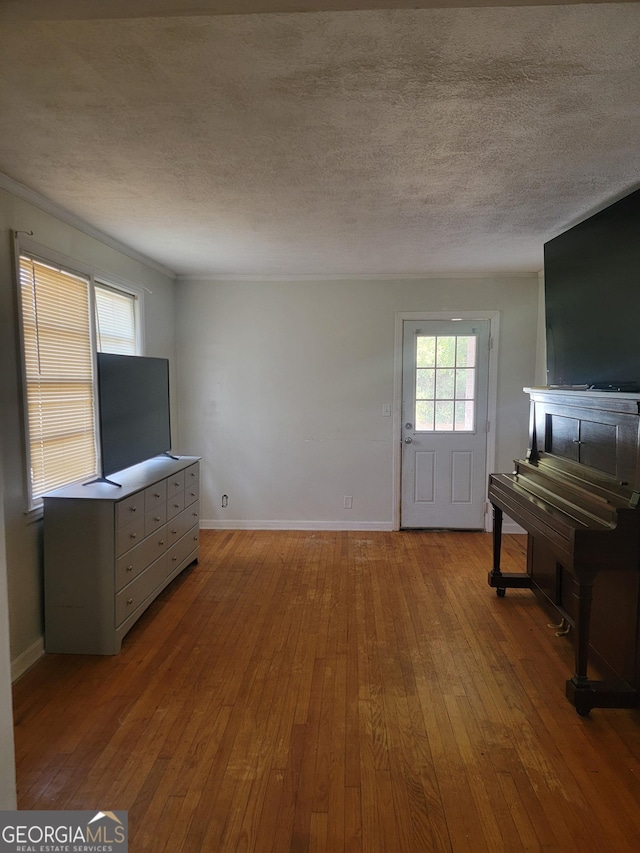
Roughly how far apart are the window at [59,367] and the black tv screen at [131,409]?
0.79ft

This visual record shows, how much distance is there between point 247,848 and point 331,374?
3742 mm

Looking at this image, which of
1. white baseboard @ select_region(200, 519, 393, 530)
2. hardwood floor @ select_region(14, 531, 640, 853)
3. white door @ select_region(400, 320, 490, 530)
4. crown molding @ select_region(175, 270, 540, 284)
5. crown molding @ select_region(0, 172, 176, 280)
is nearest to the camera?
hardwood floor @ select_region(14, 531, 640, 853)

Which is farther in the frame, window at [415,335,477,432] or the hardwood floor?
window at [415,335,477,432]

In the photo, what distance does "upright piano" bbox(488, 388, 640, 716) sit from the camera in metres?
2.17

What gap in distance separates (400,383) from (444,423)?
588mm

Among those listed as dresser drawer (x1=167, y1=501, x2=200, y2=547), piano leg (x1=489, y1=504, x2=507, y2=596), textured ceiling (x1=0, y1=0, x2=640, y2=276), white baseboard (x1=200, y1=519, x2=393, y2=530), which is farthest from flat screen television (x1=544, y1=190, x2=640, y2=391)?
dresser drawer (x1=167, y1=501, x2=200, y2=547)

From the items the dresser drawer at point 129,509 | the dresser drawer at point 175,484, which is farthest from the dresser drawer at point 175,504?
the dresser drawer at point 129,509

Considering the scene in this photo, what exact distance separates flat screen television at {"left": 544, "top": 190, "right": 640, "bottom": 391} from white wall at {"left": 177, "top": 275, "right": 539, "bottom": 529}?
1.42 m

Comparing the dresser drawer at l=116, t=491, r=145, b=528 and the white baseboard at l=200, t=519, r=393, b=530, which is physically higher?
the dresser drawer at l=116, t=491, r=145, b=528

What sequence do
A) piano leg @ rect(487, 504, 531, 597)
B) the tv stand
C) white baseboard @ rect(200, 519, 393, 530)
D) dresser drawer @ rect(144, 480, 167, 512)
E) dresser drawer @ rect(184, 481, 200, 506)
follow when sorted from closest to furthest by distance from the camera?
the tv stand → dresser drawer @ rect(144, 480, 167, 512) → piano leg @ rect(487, 504, 531, 597) → dresser drawer @ rect(184, 481, 200, 506) → white baseboard @ rect(200, 519, 393, 530)

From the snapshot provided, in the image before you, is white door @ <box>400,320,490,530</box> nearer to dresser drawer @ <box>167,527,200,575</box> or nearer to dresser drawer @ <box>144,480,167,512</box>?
dresser drawer @ <box>167,527,200,575</box>

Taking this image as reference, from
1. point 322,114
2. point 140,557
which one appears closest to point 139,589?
point 140,557

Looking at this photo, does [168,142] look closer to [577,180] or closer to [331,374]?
[577,180]

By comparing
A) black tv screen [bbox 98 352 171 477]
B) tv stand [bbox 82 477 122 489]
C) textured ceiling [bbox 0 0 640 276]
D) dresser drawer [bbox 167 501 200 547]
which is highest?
textured ceiling [bbox 0 0 640 276]
